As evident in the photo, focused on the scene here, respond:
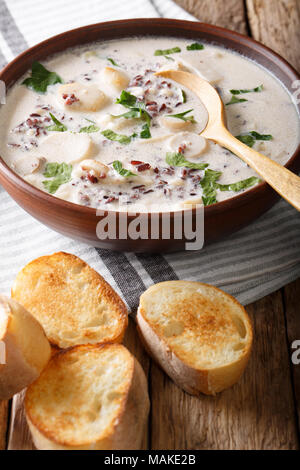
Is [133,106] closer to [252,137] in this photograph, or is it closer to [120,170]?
[120,170]

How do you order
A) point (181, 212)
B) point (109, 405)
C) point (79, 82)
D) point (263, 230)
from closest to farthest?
point (109, 405)
point (181, 212)
point (263, 230)
point (79, 82)

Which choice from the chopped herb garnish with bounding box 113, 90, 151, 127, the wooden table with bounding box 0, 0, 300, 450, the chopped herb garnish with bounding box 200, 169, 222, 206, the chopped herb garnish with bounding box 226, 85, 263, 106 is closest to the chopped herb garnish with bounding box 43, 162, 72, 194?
the chopped herb garnish with bounding box 113, 90, 151, 127

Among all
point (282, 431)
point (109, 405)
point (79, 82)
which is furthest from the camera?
point (79, 82)

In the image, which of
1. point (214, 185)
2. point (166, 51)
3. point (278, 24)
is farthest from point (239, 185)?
point (278, 24)

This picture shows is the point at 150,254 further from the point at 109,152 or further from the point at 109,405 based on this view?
the point at 109,405

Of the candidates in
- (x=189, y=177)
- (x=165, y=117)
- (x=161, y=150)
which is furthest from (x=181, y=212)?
(x=165, y=117)

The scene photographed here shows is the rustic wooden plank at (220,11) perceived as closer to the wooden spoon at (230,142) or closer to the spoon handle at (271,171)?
the wooden spoon at (230,142)

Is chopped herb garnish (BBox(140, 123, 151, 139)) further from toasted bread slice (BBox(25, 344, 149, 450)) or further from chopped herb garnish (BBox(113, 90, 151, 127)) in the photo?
toasted bread slice (BBox(25, 344, 149, 450))
